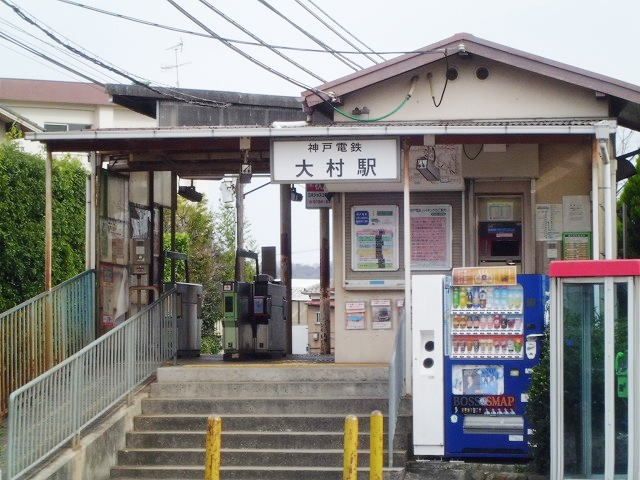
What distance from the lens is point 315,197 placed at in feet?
63.6

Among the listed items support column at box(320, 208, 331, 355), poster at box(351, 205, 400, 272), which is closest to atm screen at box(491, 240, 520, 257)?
poster at box(351, 205, 400, 272)

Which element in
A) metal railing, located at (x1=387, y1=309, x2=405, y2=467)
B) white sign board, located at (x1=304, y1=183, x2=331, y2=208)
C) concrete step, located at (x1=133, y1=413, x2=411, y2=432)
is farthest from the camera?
white sign board, located at (x1=304, y1=183, x2=331, y2=208)

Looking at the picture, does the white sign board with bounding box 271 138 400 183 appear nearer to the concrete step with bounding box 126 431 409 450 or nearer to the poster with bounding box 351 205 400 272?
the poster with bounding box 351 205 400 272

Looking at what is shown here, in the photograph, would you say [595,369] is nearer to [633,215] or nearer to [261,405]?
[261,405]

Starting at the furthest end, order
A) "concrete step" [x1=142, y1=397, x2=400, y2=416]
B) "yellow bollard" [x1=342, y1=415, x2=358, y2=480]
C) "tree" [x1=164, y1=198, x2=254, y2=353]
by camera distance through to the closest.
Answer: "tree" [x1=164, y1=198, x2=254, y2=353] < "concrete step" [x1=142, y1=397, x2=400, y2=416] < "yellow bollard" [x1=342, y1=415, x2=358, y2=480]

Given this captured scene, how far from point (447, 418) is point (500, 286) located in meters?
1.58

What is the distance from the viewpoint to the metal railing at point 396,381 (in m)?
12.5

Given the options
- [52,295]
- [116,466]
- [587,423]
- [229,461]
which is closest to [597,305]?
[587,423]

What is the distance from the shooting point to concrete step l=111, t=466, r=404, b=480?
43.0 feet

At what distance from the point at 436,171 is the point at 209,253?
2459 cm

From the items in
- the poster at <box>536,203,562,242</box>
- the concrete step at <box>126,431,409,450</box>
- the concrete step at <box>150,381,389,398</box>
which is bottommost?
the concrete step at <box>126,431,409,450</box>

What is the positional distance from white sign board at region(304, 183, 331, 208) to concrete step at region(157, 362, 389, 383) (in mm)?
4623

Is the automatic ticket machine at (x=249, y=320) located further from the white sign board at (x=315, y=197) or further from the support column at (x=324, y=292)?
the support column at (x=324, y=292)

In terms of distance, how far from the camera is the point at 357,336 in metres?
16.0
